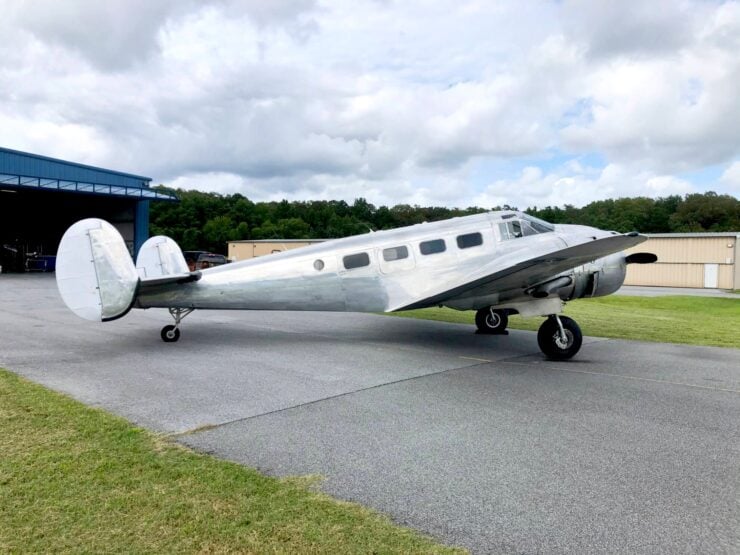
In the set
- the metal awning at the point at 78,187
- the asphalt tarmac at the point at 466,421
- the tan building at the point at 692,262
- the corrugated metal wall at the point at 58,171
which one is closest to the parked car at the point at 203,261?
the metal awning at the point at 78,187

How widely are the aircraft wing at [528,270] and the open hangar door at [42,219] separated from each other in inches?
1415

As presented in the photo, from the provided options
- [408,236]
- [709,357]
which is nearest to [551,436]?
[408,236]

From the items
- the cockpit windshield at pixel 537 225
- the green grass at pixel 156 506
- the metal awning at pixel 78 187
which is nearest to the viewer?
the green grass at pixel 156 506

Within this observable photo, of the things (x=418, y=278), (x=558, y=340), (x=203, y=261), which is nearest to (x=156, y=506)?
(x=418, y=278)

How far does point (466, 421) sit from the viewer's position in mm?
5793

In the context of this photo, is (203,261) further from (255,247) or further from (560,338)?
(560,338)

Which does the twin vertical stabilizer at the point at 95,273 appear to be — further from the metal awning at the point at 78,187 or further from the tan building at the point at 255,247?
the tan building at the point at 255,247

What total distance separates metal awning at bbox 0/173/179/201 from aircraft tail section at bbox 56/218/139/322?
29414mm

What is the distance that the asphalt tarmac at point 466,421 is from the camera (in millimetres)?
3641

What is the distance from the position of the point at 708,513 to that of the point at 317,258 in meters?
7.83

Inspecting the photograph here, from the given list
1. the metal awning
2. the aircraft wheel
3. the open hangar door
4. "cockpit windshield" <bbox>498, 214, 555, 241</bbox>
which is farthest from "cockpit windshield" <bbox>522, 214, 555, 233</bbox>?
the open hangar door

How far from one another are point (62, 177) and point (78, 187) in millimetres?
2701

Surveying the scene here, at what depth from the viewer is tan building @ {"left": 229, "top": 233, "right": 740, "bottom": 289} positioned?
1430 inches

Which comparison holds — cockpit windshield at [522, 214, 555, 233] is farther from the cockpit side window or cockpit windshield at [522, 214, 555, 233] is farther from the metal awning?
the metal awning
